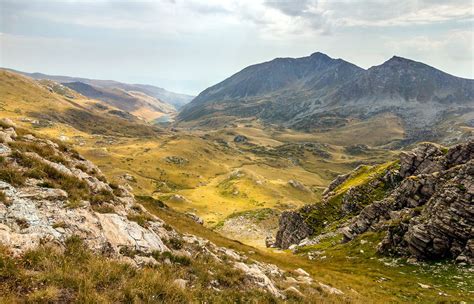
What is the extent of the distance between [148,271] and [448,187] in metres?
46.2

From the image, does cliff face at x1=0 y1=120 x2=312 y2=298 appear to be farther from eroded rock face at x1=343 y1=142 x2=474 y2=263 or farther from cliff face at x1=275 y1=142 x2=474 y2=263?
cliff face at x1=275 y1=142 x2=474 y2=263

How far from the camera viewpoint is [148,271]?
48.6ft

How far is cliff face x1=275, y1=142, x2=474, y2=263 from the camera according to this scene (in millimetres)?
41500

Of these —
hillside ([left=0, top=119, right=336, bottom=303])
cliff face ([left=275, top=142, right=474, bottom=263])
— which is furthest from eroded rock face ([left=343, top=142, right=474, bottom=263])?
hillside ([left=0, top=119, right=336, bottom=303])

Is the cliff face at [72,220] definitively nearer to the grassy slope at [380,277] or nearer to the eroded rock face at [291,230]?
the grassy slope at [380,277]

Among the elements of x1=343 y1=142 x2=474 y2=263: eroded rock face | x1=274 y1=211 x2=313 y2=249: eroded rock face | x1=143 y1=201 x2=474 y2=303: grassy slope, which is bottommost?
x1=274 y1=211 x2=313 y2=249: eroded rock face

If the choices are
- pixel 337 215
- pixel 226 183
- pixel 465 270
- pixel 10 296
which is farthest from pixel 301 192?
pixel 10 296

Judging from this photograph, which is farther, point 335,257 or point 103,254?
point 335,257

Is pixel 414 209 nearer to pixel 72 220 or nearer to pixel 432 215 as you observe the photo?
pixel 432 215

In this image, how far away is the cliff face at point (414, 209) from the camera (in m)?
41.5

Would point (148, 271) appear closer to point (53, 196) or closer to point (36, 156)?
point (53, 196)

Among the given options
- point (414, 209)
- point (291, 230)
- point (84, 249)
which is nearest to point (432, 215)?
point (414, 209)

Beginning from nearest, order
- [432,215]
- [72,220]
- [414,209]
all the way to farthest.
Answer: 1. [72,220]
2. [432,215]
3. [414,209]

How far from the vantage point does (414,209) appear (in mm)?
51500
